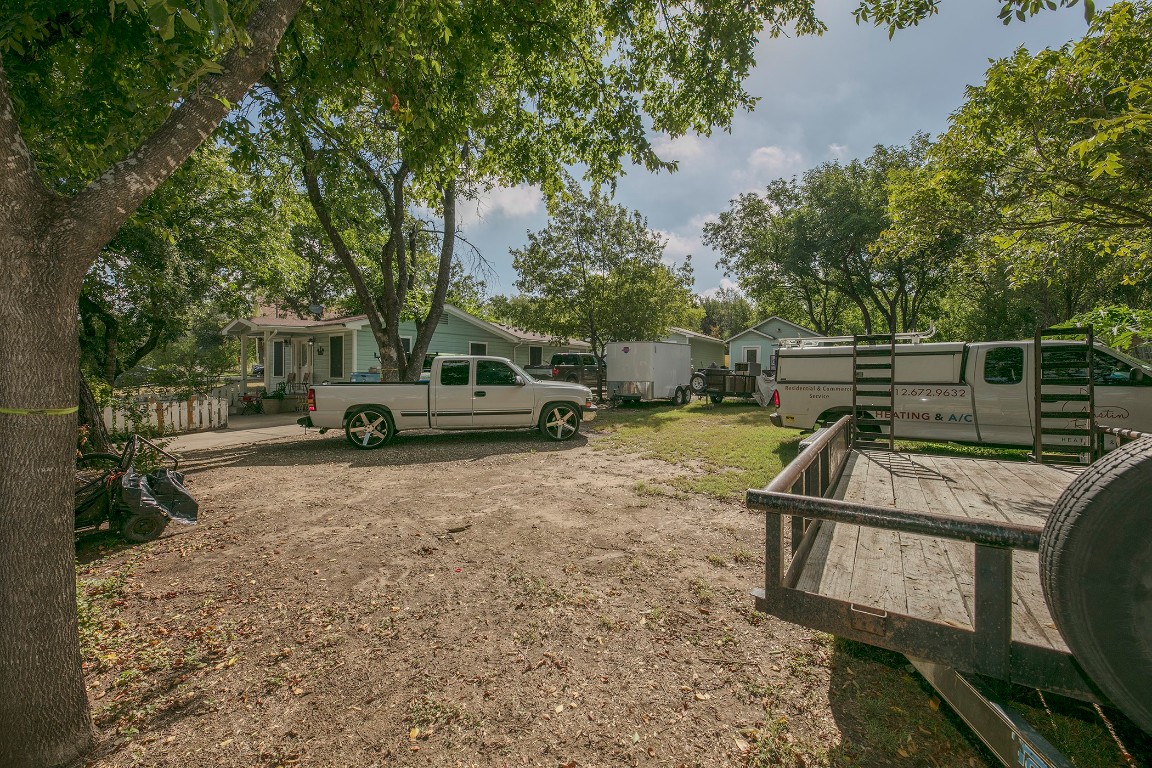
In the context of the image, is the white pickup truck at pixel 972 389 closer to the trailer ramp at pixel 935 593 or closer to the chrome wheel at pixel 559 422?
the chrome wheel at pixel 559 422

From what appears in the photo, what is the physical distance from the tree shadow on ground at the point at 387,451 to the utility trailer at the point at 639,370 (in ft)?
22.1

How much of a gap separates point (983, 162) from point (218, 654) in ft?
36.4

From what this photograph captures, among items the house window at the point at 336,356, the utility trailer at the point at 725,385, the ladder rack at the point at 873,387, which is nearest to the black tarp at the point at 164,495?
the ladder rack at the point at 873,387

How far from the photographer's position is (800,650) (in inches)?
120

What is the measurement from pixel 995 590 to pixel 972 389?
7746 mm

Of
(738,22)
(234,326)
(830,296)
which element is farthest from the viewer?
(830,296)

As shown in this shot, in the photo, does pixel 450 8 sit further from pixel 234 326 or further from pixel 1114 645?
pixel 234 326

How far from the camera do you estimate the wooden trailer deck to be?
2.20 metres

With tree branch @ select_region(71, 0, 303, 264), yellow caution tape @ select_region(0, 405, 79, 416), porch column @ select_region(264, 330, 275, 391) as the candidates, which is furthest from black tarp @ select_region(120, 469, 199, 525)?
porch column @ select_region(264, 330, 275, 391)

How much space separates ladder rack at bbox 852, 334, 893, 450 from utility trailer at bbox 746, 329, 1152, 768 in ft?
11.3

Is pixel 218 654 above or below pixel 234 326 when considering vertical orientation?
below

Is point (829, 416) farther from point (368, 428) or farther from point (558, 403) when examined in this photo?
point (368, 428)

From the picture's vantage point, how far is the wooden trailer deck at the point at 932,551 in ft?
7.20

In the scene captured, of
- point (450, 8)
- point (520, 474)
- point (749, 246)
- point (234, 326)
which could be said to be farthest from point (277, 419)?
point (749, 246)
